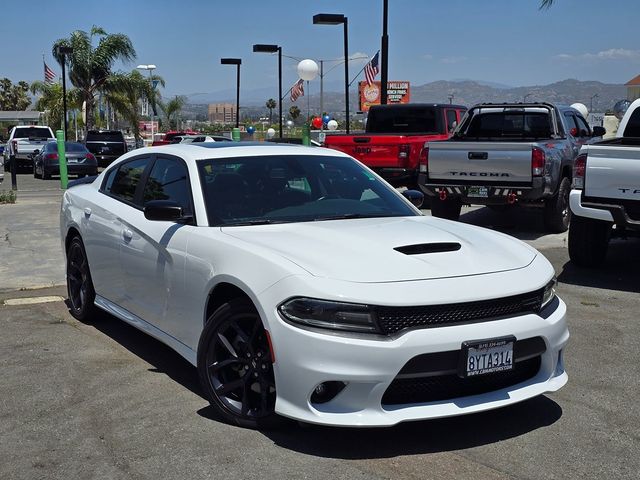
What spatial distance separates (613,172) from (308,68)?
1035 inches

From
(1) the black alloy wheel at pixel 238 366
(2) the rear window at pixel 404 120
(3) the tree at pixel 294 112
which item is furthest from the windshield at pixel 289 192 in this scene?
(3) the tree at pixel 294 112

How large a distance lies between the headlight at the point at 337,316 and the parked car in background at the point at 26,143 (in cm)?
2780

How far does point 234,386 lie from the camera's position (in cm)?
416

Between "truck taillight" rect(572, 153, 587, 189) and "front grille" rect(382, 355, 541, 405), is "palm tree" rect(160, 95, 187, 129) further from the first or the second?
"front grille" rect(382, 355, 541, 405)

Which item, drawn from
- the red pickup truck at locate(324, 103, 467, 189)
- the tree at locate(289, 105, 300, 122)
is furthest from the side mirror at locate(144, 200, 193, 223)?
the tree at locate(289, 105, 300, 122)

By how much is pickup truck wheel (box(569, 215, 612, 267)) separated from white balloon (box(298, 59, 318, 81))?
83.8ft

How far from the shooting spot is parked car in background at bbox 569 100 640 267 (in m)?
7.57

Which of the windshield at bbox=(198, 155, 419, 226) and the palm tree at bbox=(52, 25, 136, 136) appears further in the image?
the palm tree at bbox=(52, 25, 136, 136)

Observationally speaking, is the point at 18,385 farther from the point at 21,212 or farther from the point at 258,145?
the point at 21,212

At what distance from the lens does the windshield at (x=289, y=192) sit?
16.1ft

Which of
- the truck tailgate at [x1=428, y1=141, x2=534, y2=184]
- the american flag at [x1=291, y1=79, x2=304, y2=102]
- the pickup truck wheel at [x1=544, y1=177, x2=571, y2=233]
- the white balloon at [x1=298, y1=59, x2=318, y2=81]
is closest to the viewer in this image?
the truck tailgate at [x1=428, y1=141, x2=534, y2=184]

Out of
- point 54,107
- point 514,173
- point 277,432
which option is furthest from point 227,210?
point 54,107

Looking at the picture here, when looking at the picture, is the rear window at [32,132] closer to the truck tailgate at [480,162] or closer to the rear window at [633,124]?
the truck tailgate at [480,162]

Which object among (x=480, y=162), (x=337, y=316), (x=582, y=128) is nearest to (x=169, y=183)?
(x=337, y=316)
